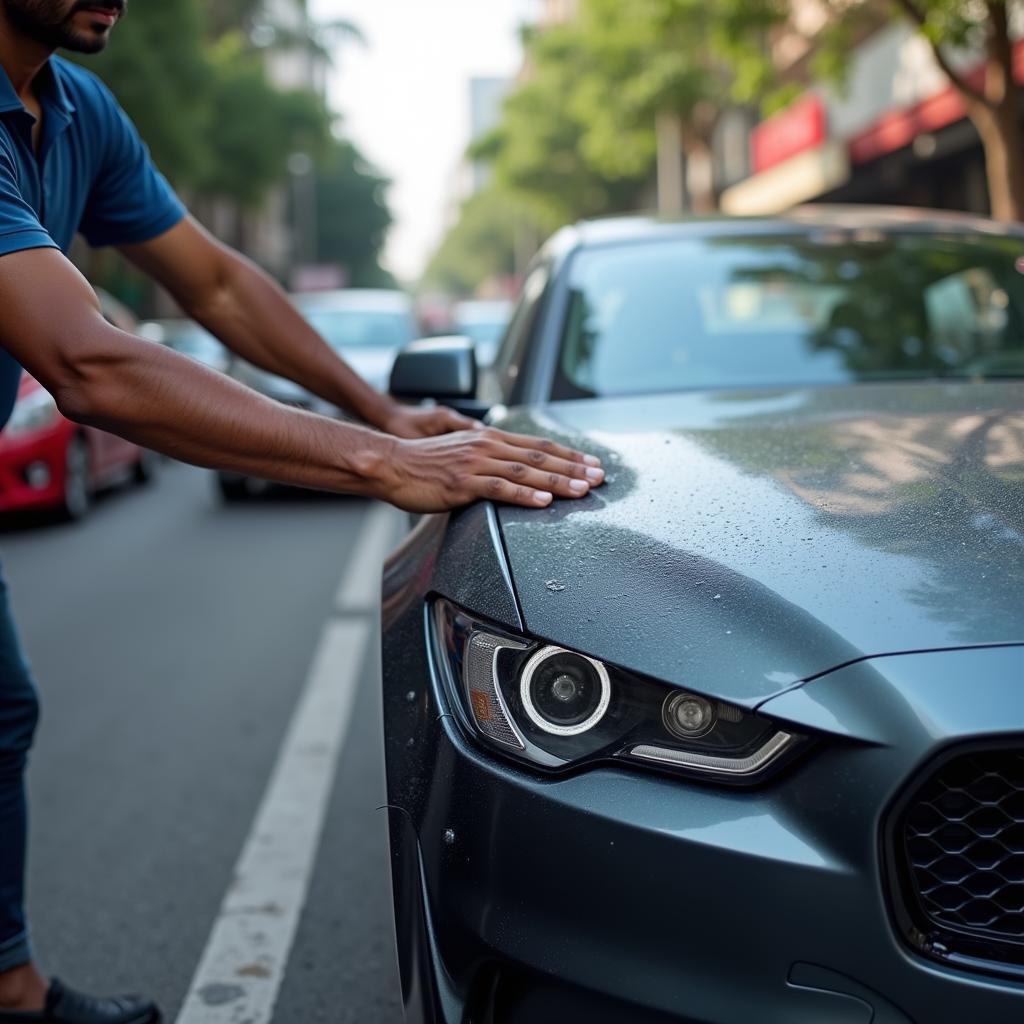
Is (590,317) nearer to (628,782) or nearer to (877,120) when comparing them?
(628,782)

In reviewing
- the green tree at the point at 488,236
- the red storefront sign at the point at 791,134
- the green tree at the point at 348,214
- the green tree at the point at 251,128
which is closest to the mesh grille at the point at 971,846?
the red storefront sign at the point at 791,134

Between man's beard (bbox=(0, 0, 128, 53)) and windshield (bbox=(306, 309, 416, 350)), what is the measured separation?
10.4m

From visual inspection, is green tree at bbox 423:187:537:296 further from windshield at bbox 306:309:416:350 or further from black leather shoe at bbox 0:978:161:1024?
black leather shoe at bbox 0:978:161:1024

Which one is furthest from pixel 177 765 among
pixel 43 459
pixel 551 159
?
pixel 551 159

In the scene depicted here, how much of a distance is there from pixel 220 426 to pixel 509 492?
0.42m

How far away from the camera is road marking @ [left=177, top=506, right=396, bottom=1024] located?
110 inches

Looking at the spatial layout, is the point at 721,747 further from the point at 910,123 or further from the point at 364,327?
the point at 910,123

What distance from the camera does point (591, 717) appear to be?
1720mm

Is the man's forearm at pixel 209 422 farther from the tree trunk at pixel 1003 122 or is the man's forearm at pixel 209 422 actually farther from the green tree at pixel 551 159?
the green tree at pixel 551 159

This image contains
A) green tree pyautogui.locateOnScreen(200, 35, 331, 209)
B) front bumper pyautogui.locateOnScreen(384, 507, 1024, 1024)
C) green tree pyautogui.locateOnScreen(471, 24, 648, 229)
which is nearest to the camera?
front bumper pyautogui.locateOnScreen(384, 507, 1024, 1024)

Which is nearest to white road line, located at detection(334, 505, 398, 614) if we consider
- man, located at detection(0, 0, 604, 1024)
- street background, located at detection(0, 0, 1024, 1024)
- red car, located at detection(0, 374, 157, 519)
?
street background, located at detection(0, 0, 1024, 1024)

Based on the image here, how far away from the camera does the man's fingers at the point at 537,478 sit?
6.90 feet

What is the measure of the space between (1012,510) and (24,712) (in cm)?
166

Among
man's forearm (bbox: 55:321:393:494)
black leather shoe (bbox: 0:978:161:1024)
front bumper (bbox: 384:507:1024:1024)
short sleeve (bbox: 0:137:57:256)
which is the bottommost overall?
black leather shoe (bbox: 0:978:161:1024)
